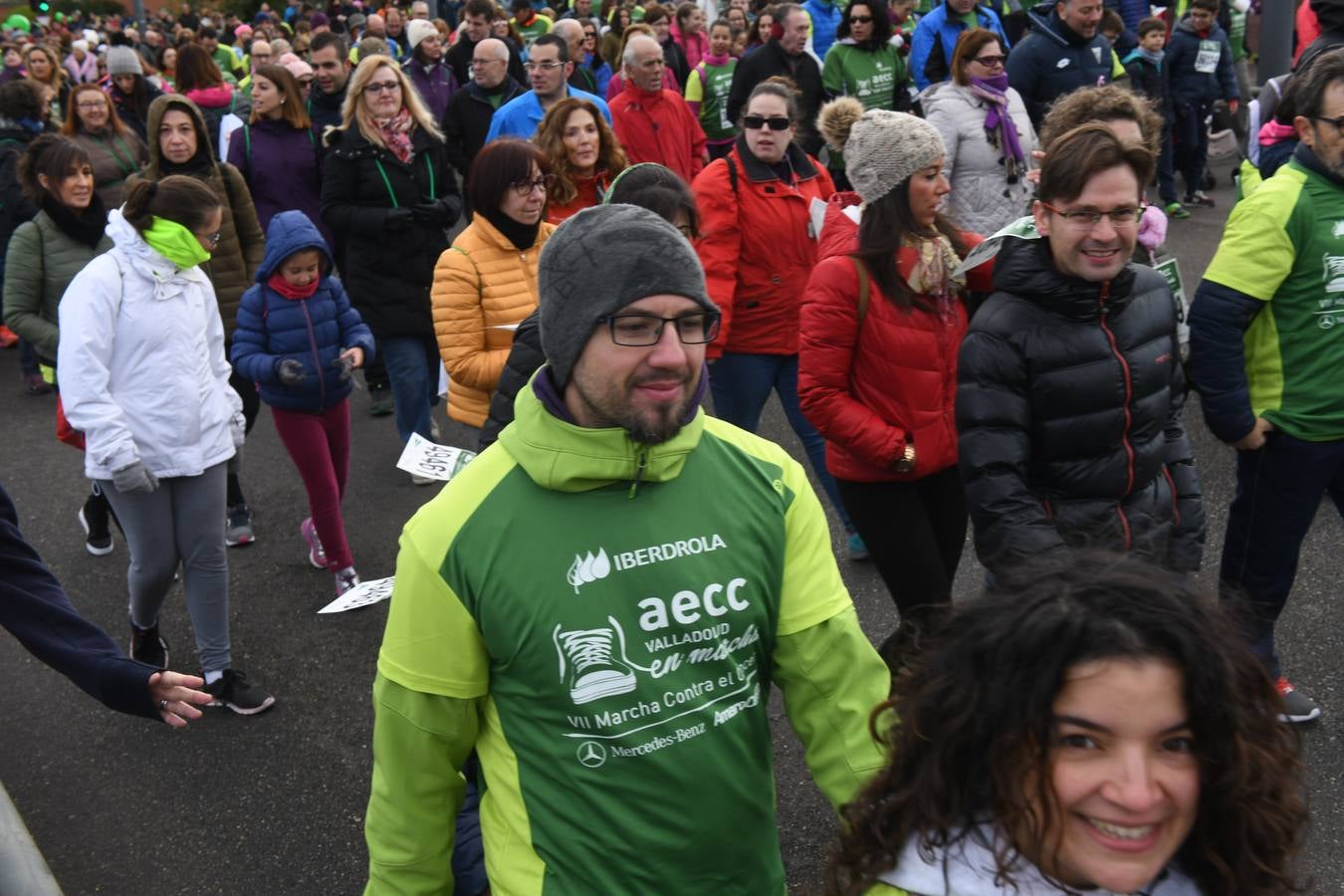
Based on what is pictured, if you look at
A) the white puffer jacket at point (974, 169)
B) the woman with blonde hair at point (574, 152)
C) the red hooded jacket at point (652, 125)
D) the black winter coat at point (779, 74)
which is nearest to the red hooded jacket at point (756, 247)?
the woman with blonde hair at point (574, 152)

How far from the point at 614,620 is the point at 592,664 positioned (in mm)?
80

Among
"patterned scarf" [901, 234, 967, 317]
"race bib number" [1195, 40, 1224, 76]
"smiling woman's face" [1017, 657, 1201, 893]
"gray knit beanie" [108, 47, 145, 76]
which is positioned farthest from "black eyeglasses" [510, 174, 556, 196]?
"race bib number" [1195, 40, 1224, 76]

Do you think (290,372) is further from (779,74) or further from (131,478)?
(779,74)

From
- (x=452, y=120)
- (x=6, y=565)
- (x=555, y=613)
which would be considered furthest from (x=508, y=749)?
(x=452, y=120)

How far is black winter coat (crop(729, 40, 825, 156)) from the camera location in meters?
10.0

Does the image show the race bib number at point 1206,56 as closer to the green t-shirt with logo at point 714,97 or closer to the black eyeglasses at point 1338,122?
the green t-shirt with logo at point 714,97

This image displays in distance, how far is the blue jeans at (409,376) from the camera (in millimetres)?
6637

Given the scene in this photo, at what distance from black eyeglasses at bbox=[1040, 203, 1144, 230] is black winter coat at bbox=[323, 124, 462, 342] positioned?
403cm

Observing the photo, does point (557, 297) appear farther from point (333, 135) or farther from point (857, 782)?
point (333, 135)

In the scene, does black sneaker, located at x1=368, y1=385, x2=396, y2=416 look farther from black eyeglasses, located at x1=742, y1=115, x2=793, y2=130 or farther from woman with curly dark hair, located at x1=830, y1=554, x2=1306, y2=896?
woman with curly dark hair, located at x1=830, y1=554, x2=1306, y2=896

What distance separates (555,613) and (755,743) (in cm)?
46

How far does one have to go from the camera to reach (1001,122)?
22.4ft

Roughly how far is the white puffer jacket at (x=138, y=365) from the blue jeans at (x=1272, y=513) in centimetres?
344

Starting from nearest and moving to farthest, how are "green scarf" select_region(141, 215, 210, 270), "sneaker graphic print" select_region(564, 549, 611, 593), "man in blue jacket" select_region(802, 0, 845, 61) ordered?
"sneaker graphic print" select_region(564, 549, 611, 593) → "green scarf" select_region(141, 215, 210, 270) → "man in blue jacket" select_region(802, 0, 845, 61)
